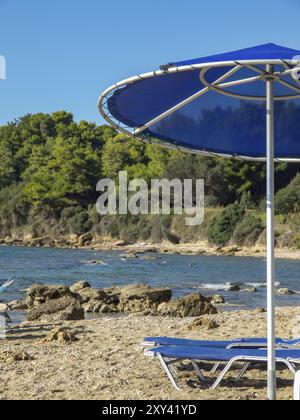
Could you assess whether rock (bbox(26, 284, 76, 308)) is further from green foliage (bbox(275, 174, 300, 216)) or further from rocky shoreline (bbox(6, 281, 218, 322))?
green foliage (bbox(275, 174, 300, 216))

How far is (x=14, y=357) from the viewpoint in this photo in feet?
20.9

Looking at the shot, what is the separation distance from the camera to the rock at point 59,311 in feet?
35.9

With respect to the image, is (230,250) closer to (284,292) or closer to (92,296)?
(284,292)

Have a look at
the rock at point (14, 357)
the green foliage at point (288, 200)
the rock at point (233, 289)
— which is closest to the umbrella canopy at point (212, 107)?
the rock at point (14, 357)

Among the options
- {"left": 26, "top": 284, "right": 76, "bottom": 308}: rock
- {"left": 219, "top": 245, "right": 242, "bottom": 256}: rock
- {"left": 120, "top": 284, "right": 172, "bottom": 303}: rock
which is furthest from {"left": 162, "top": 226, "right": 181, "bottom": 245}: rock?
{"left": 26, "top": 284, "right": 76, "bottom": 308}: rock

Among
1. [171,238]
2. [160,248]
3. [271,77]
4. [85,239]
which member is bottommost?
[160,248]

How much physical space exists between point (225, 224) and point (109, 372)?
158 feet

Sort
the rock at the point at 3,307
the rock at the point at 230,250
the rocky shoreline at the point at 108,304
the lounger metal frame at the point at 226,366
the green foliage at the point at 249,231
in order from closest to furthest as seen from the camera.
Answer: the lounger metal frame at the point at 226,366 < the rocky shoreline at the point at 108,304 < the rock at the point at 3,307 < the rock at the point at 230,250 < the green foliage at the point at 249,231

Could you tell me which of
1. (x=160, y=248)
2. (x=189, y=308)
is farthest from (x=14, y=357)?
(x=160, y=248)

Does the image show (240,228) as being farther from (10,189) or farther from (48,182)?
(10,189)

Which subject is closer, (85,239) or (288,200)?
(288,200)

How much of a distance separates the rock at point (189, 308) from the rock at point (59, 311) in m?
1.65

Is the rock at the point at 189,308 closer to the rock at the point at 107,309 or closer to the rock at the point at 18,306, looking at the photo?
the rock at the point at 107,309
